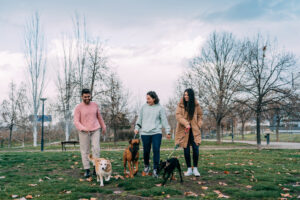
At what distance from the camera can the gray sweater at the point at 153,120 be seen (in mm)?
6199

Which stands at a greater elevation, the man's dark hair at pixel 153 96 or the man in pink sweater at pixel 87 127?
the man's dark hair at pixel 153 96

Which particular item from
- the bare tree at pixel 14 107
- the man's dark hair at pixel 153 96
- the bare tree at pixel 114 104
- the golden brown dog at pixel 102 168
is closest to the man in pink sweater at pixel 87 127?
the golden brown dog at pixel 102 168

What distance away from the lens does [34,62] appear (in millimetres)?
29672

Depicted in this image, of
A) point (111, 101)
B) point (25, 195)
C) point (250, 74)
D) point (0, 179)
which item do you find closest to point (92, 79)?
point (111, 101)

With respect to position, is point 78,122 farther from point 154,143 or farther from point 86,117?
point 154,143

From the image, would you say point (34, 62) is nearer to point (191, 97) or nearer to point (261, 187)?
point (191, 97)

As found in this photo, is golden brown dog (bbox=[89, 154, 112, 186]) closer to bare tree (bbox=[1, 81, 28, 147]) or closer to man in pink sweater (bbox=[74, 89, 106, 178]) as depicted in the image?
man in pink sweater (bbox=[74, 89, 106, 178])

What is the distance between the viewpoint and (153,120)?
623cm

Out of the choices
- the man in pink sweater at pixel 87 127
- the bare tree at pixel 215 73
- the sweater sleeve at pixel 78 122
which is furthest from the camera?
the bare tree at pixel 215 73

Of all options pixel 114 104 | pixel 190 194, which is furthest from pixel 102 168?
pixel 114 104

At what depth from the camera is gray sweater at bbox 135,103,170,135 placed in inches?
244

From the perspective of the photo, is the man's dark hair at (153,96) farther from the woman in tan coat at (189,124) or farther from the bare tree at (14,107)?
the bare tree at (14,107)

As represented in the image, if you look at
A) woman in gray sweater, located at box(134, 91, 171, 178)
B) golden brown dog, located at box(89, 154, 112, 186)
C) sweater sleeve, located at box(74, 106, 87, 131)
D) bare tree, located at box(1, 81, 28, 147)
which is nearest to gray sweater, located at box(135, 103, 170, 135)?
woman in gray sweater, located at box(134, 91, 171, 178)

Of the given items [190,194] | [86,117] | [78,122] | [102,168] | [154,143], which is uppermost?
[86,117]
